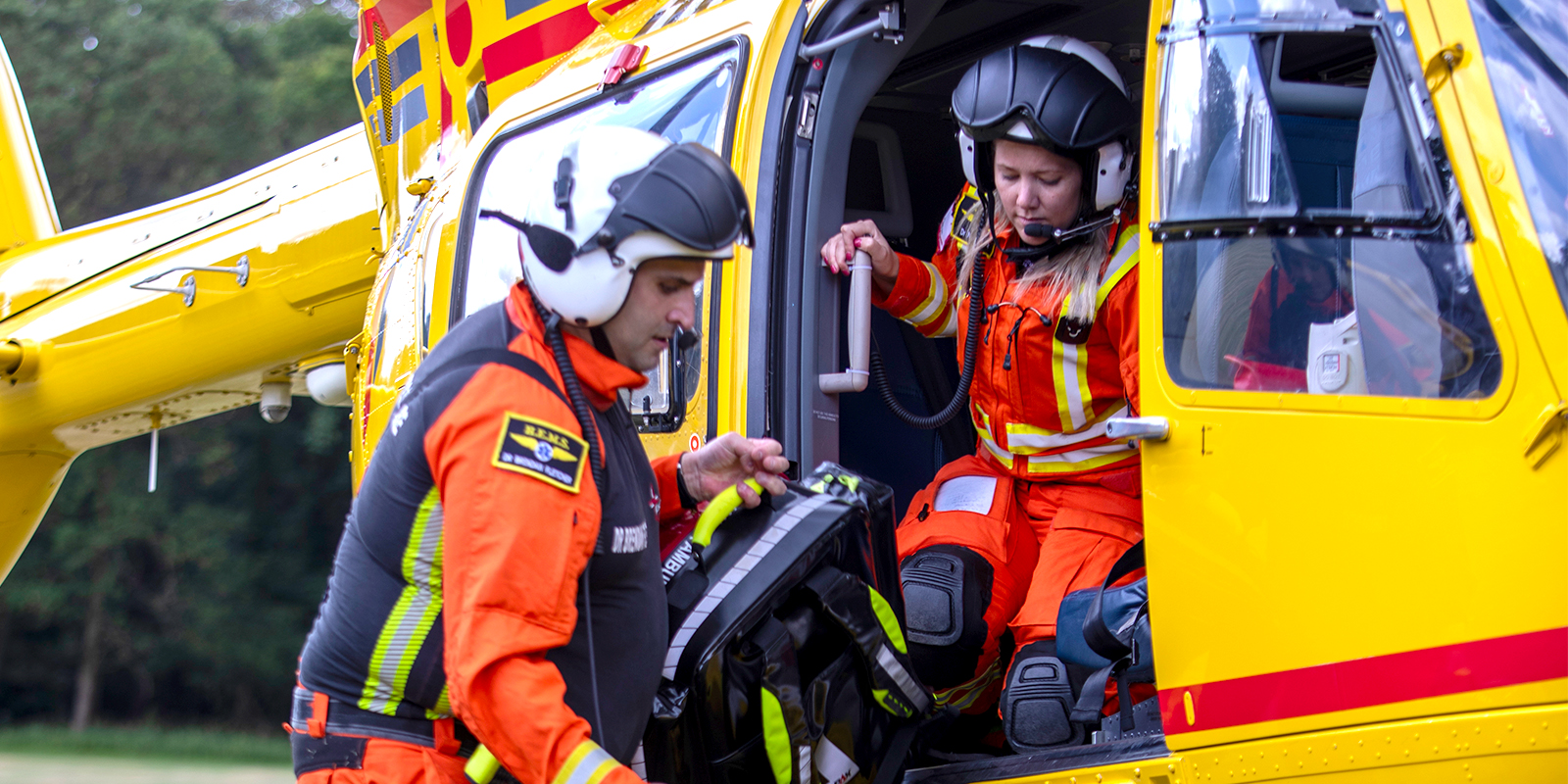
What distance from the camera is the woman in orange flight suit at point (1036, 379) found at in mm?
2764

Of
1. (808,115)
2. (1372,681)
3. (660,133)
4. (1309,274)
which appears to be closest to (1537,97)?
(1309,274)

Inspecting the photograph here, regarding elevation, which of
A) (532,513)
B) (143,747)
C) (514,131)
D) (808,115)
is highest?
(514,131)

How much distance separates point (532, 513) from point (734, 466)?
30.0 inches

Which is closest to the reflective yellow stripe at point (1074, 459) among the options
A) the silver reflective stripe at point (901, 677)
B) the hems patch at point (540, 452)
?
the silver reflective stripe at point (901, 677)

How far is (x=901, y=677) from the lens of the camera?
244cm

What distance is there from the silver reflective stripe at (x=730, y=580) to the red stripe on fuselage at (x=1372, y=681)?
67 centimetres

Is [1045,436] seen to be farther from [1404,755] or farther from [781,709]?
[1404,755]

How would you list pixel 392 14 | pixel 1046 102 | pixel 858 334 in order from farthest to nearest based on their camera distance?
pixel 392 14 → pixel 858 334 → pixel 1046 102

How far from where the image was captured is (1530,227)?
1.90 metres

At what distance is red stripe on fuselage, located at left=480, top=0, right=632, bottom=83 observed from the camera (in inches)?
165

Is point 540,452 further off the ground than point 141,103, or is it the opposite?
point 141,103

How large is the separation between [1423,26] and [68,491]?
56.1 feet

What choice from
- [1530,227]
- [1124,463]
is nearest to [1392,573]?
[1530,227]

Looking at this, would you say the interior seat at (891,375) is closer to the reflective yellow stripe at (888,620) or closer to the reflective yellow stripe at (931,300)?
the reflective yellow stripe at (931,300)
